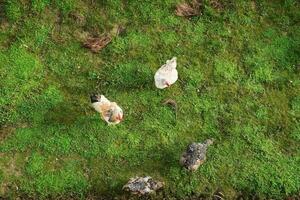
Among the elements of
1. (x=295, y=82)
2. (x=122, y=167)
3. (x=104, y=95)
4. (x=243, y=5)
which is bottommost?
(x=122, y=167)

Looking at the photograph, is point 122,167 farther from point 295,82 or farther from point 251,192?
point 295,82

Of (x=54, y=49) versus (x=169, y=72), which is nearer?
(x=169, y=72)

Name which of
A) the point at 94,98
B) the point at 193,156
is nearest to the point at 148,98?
the point at 94,98

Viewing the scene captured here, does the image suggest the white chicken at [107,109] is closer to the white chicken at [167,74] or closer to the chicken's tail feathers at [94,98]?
the chicken's tail feathers at [94,98]

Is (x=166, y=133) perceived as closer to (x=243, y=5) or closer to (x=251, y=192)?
(x=251, y=192)

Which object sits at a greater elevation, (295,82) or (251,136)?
(295,82)

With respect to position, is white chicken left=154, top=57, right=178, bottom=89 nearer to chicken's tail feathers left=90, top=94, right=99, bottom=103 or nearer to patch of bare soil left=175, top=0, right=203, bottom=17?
chicken's tail feathers left=90, top=94, right=99, bottom=103

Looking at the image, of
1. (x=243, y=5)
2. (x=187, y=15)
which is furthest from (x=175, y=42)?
(x=243, y=5)
